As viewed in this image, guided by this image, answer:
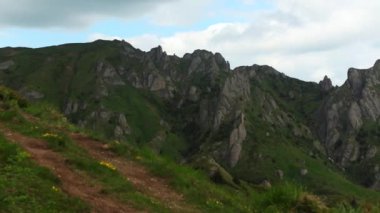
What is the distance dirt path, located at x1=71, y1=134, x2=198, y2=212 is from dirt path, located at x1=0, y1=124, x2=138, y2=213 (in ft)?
6.58

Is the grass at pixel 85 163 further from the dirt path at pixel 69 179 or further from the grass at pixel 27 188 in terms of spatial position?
the grass at pixel 27 188

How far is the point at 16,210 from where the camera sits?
45.0 ft

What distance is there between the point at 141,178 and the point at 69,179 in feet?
12.3

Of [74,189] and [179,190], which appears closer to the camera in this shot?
[74,189]

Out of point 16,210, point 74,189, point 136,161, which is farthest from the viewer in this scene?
point 136,161

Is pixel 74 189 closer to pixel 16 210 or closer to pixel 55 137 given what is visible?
pixel 16 210

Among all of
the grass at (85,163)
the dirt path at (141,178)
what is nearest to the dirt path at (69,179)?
the grass at (85,163)

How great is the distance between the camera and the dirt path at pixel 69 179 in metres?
16.7

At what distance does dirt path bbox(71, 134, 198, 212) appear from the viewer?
19.2 metres

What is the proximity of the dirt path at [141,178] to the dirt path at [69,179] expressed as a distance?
201cm

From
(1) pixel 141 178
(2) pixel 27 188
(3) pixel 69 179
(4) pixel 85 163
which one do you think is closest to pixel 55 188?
(2) pixel 27 188

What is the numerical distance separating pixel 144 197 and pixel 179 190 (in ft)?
8.85

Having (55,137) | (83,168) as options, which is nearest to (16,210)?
(83,168)

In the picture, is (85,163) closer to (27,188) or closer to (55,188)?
(55,188)
